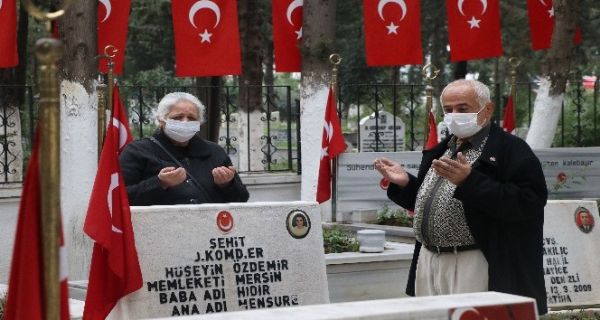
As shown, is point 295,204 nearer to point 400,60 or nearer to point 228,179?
point 228,179

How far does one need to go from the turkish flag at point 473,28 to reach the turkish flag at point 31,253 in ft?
35.4

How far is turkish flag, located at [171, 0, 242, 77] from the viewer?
12.3 meters

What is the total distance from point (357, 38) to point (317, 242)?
31.1 m

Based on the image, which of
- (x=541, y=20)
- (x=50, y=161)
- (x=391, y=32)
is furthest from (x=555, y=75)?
Result: (x=50, y=161)

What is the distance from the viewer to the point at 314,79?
14.1 metres

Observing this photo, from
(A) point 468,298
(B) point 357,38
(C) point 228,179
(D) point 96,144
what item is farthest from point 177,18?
(B) point 357,38

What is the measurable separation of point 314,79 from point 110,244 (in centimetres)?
780

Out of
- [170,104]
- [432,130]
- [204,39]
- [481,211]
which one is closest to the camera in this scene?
[481,211]

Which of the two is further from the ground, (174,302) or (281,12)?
(281,12)

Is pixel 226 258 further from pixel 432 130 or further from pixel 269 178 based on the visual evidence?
pixel 269 178

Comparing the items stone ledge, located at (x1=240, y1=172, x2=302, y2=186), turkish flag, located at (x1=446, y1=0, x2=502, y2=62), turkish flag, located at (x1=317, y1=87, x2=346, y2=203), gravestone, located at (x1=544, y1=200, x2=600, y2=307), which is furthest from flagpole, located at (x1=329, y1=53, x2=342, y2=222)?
gravestone, located at (x1=544, y1=200, x2=600, y2=307)

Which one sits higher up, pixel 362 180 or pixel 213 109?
pixel 213 109

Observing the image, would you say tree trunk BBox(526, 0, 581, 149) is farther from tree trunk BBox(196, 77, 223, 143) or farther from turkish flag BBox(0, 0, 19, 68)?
turkish flag BBox(0, 0, 19, 68)

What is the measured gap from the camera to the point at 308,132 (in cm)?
1422
